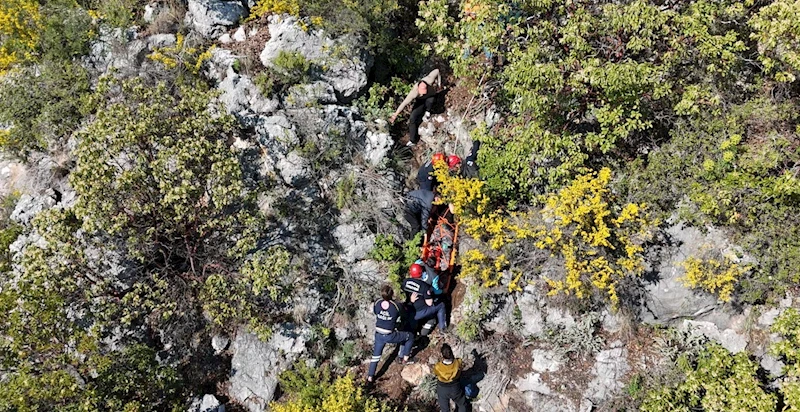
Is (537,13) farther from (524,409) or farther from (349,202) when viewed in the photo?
(524,409)

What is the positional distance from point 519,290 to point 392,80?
5.29m

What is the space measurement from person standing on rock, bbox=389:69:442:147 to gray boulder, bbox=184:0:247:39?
423cm

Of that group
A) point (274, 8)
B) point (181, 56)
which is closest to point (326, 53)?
point (274, 8)

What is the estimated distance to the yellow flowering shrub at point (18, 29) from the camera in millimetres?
10203

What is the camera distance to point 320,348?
8.70 meters

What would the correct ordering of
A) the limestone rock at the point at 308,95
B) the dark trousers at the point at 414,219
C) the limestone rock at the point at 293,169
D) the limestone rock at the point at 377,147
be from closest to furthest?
the limestone rock at the point at 293,169 < the dark trousers at the point at 414,219 < the limestone rock at the point at 308,95 < the limestone rock at the point at 377,147

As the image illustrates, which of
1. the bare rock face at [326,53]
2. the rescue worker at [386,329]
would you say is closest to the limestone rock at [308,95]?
the bare rock face at [326,53]

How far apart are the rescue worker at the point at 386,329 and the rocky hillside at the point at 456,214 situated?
0.43 meters

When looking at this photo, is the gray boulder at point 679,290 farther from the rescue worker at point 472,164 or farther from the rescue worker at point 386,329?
the rescue worker at point 386,329

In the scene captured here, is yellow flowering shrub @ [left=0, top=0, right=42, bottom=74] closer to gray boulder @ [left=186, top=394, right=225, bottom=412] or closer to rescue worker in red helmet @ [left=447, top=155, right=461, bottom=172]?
gray boulder @ [left=186, top=394, right=225, bottom=412]

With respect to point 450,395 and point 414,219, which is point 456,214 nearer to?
point 414,219

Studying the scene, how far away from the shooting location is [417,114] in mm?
10133

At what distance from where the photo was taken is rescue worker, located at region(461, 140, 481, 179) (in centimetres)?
914

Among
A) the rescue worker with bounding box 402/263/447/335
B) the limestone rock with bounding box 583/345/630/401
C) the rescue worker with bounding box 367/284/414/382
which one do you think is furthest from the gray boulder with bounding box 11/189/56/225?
the limestone rock with bounding box 583/345/630/401
